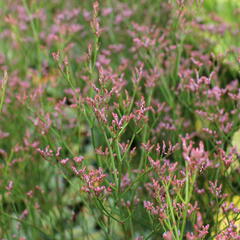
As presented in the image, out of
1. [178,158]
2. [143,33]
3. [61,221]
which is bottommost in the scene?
[61,221]

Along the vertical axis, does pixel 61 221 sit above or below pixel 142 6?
below

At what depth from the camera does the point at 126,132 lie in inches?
117

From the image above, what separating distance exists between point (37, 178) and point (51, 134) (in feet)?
1.90

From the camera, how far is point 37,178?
3.02m

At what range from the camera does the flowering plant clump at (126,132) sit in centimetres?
188

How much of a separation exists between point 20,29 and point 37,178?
157 centimetres

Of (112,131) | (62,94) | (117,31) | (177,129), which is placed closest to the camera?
(112,131)

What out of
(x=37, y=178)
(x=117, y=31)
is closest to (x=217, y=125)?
(x=37, y=178)

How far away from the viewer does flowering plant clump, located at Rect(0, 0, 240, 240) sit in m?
1.88

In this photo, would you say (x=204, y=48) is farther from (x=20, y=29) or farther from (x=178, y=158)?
(x=20, y=29)

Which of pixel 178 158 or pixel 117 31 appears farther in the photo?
pixel 117 31

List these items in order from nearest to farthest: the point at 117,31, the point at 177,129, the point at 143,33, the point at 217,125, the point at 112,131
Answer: the point at 112,131, the point at 217,125, the point at 177,129, the point at 143,33, the point at 117,31

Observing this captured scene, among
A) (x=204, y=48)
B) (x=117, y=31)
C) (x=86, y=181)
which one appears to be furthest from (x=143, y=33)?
(x=86, y=181)

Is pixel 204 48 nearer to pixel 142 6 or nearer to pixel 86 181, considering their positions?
pixel 142 6
